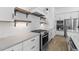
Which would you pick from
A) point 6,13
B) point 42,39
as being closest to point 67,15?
point 42,39

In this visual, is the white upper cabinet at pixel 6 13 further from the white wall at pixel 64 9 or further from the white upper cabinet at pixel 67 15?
the white wall at pixel 64 9

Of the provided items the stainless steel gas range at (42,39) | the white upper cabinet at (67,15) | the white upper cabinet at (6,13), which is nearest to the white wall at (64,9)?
the white upper cabinet at (67,15)

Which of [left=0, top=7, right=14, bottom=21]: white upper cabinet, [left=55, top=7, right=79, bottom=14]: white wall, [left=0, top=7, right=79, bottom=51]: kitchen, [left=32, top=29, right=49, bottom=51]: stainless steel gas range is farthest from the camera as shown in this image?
[left=55, top=7, right=79, bottom=14]: white wall

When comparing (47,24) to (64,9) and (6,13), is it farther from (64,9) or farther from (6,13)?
(6,13)

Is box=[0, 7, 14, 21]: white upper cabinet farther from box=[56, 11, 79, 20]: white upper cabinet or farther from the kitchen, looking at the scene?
box=[56, 11, 79, 20]: white upper cabinet

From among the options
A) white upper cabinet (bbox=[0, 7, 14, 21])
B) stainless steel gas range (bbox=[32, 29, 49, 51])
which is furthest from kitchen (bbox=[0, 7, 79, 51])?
white upper cabinet (bbox=[0, 7, 14, 21])

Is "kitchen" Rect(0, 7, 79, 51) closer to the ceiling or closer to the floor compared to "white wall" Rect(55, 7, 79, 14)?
closer to the floor

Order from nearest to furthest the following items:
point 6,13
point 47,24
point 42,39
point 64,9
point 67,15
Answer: point 6,13 < point 42,39 < point 47,24 < point 67,15 < point 64,9

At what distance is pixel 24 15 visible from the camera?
134 inches

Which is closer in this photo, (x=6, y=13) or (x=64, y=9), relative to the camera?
(x=6, y=13)

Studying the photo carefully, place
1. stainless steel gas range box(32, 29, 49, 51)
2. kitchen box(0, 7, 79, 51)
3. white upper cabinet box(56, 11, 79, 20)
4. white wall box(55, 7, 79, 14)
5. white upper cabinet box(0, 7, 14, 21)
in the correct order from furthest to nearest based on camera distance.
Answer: white wall box(55, 7, 79, 14) < white upper cabinet box(56, 11, 79, 20) < stainless steel gas range box(32, 29, 49, 51) < kitchen box(0, 7, 79, 51) < white upper cabinet box(0, 7, 14, 21)

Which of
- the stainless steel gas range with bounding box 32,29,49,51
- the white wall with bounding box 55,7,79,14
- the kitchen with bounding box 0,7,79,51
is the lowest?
the stainless steel gas range with bounding box 32,29,49,51
